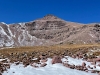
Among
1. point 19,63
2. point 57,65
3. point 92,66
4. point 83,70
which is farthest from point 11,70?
point 92,66

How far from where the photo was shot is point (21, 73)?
60.2 feet

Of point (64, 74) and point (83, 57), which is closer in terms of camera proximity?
point (64, 74)

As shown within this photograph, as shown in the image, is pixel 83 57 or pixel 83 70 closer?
pixel 83 70

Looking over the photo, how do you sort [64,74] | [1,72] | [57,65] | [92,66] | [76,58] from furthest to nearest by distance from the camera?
[76,58] → [92,66] → [57,65] → [64,74] → [1,72]

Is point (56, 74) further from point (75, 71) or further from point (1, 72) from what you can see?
point (1, 72)

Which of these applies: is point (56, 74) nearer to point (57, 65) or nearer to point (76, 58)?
point (57, 65)

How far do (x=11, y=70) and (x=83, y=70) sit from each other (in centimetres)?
794

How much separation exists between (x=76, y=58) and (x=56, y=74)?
8846 mm

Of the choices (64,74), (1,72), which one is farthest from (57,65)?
(1,72)

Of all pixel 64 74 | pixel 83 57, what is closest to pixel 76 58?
pixel 83 57

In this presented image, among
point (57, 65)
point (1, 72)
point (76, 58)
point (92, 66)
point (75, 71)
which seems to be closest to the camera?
point (1, 72)

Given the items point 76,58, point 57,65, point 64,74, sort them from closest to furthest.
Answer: point 64,74
point 57,65
point 76,58

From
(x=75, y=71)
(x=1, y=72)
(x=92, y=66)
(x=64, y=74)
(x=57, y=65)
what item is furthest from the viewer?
(x=92, y=66)

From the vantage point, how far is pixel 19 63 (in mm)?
21625
